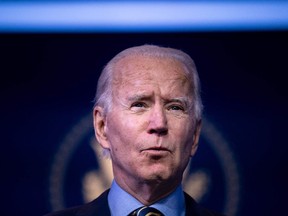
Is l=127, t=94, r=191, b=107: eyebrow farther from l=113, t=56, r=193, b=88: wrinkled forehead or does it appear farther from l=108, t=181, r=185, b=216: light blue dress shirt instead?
l=108, t=181, r=185, b=216: light blue dress shirt

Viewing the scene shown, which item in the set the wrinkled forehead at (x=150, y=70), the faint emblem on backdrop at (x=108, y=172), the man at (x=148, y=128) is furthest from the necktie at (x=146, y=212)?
the faint emblem on backdrop at (x=108, y=172)

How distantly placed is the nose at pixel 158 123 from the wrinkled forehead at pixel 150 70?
102 millimetres

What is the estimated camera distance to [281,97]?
6.39 feet

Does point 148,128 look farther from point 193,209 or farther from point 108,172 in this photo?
point 108,172

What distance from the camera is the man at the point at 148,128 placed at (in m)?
1.40

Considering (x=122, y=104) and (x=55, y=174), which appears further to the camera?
(x=55, y=174)

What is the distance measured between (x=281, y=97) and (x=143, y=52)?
671 millimetres

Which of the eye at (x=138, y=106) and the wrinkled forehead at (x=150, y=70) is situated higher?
the wrinkled forehead at (x=150, y=70)

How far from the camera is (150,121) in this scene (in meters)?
1.40

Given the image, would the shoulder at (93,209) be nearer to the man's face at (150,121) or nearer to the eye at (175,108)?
the man's face at (150,121)

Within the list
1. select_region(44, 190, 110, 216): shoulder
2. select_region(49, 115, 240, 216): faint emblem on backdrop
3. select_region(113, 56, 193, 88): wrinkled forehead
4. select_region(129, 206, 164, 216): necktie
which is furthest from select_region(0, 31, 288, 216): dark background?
select_region(129, 206, 164, 216): necktie

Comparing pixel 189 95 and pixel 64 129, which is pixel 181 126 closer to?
pixel 189 95

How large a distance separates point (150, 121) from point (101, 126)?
21 centimetres

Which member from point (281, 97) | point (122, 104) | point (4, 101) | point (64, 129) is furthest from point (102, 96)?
point (281, 97)
